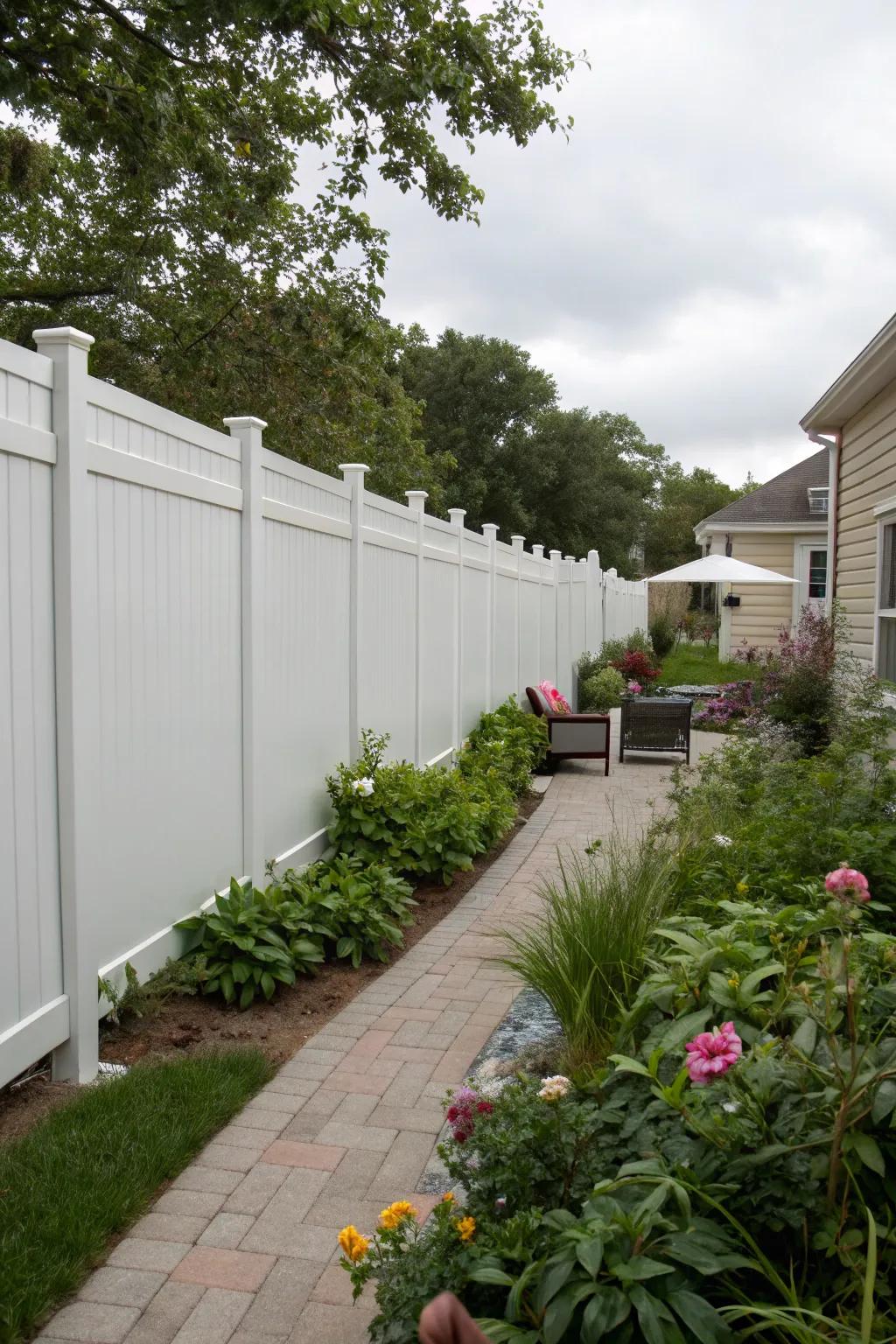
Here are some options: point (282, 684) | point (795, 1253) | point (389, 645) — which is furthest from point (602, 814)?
point (795, 1253)

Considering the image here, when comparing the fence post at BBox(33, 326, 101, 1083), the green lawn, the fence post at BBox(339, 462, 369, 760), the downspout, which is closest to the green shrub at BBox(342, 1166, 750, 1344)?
the fence post at BBox(33, 326, 101, 1083)

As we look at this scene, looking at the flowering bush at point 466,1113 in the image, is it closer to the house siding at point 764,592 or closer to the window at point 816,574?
the house siding at point 764,592

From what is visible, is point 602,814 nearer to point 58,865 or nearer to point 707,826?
point 707,826

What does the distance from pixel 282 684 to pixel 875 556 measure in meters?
5.47

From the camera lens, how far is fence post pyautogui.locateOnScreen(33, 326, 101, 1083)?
347 centimetres

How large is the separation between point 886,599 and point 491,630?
403 cm

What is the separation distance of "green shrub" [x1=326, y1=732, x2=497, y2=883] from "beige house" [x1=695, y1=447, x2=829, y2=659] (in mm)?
17138

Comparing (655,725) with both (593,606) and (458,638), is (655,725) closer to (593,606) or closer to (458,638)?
(458,638)

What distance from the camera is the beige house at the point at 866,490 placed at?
26.9 ft

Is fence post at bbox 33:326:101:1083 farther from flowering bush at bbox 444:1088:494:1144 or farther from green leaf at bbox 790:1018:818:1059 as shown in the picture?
green leaf at bbox 790:1018:818:1059

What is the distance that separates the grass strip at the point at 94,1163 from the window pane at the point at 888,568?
6.60 m

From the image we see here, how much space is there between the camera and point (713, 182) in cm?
700

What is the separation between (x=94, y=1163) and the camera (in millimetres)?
2947

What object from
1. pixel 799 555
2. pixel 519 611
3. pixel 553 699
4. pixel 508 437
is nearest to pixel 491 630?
pixel 519 611
